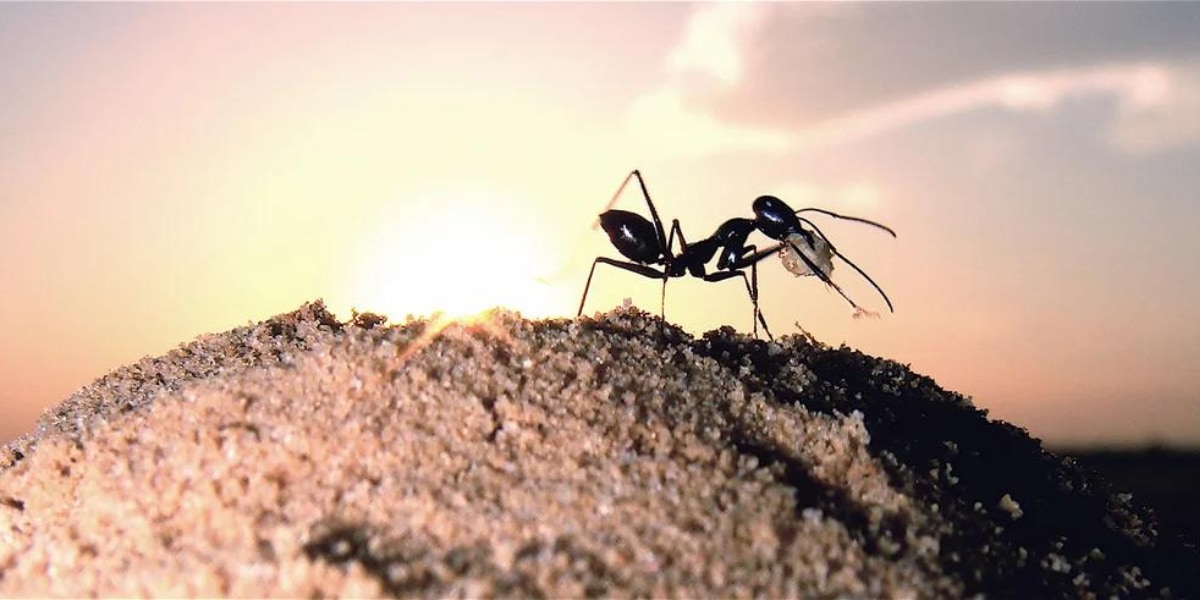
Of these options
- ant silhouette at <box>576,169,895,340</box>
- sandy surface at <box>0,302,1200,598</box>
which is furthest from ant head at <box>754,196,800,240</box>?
sandy surface at <box>0,302,1200,598</box>

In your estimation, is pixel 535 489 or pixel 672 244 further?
pixel 672 244

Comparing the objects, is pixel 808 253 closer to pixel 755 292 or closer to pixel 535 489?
pixel 755 292

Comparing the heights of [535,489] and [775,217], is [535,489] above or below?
below

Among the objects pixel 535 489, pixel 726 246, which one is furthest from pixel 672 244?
pixel 535 489

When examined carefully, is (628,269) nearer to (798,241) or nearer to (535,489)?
(798,241)

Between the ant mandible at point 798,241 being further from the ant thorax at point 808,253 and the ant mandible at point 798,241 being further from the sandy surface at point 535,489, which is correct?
the sandy surface at point 535,489
